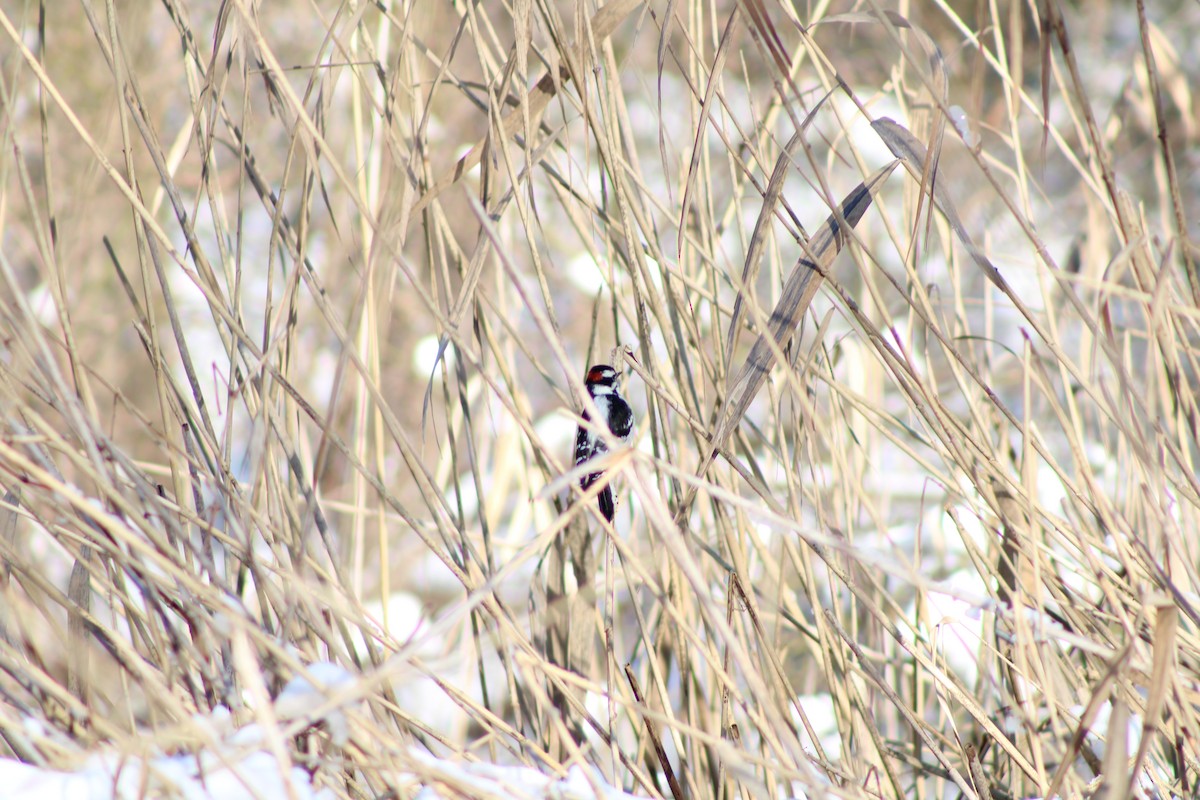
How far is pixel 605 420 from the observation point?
107 centimetres

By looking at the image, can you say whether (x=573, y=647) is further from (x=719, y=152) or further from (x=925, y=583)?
(x=719, y=152)

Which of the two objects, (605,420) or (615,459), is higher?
(605,420)

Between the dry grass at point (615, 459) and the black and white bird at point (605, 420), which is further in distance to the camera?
the black and white bird at point (605, 420)

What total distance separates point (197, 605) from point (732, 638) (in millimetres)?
435

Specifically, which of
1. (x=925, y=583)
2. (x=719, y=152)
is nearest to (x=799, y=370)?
(x=925, y=583)

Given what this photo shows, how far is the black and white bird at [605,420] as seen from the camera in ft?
3.35

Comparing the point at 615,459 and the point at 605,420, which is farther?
the point at 605,420

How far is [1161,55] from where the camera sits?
176 cm

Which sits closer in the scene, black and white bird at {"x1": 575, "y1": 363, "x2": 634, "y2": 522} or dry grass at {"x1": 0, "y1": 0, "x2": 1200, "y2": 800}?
dry grass at {"x1": 0, "y1": 0, "x2": 1200, "y2": 800}

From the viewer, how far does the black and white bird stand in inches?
40.2

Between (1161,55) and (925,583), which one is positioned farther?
(1161,55)

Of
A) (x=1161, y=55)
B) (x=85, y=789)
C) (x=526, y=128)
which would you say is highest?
(x=1161, y=55)

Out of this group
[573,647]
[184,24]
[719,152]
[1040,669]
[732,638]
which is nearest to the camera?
[732,638]

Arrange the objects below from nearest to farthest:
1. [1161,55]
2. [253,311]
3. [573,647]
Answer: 1. [573,647]
2. [1161,55]
3. [253,311]
